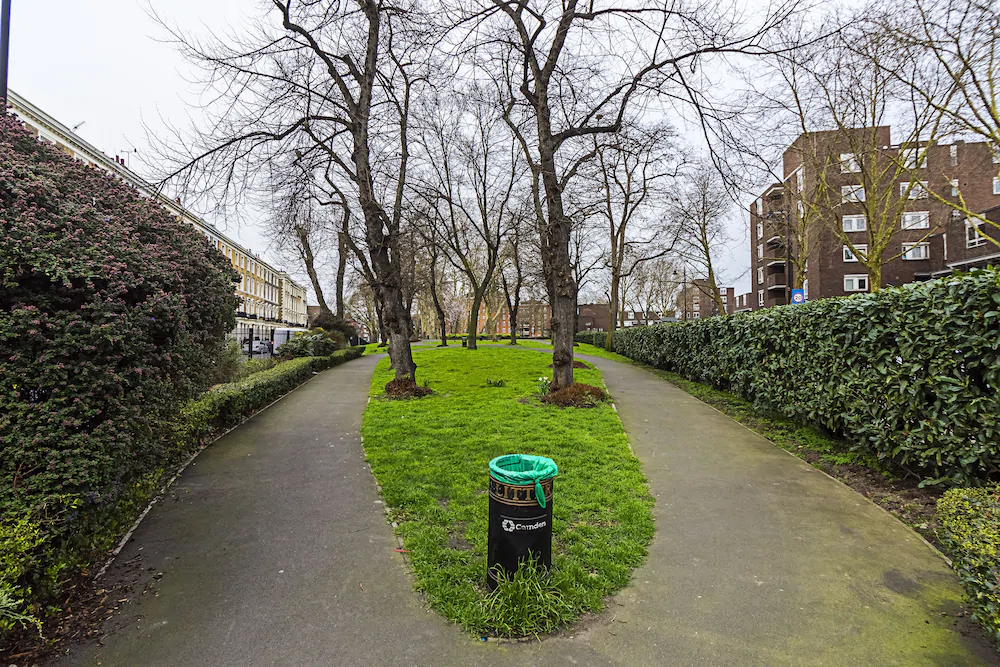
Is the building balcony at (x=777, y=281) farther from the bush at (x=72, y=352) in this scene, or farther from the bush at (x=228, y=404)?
the bush at (x=72, y=352)

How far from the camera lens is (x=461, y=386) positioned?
1381 cm

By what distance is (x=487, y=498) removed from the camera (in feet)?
19.4

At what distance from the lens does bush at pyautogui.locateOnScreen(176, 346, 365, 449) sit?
23.8 ft

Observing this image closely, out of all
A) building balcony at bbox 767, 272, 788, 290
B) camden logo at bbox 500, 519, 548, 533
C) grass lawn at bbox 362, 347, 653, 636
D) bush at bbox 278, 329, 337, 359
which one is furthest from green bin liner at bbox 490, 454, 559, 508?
building balcony at bbox 767, 272, 788, 290

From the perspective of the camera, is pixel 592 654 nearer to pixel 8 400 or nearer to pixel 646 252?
pixel 8 400

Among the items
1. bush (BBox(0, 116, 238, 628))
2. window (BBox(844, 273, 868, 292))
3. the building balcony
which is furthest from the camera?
the building balcony

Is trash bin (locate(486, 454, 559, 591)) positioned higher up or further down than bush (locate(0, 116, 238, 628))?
further down

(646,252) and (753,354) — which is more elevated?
(646,252)

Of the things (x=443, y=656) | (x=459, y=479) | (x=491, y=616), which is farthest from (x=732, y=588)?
(x=459, y=479)

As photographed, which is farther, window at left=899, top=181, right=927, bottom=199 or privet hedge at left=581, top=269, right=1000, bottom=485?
window at left=899, top=181, right=927, bottom=199

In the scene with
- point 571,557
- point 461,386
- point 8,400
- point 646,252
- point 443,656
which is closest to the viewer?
point 443,656

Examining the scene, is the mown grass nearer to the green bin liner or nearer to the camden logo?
the green bin liner

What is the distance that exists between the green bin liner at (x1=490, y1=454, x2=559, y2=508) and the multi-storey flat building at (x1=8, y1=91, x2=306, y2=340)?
4691 millimetres

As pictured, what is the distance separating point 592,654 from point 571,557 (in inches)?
45.8
